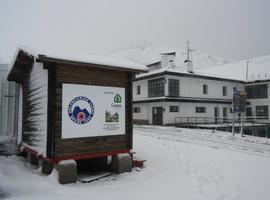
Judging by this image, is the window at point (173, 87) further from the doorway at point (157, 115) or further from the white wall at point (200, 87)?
the doorway at point (157, 115)

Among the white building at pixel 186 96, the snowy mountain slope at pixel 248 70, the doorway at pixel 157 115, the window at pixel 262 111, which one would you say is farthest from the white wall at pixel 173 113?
the snowy mountain slope at pixel 248 70

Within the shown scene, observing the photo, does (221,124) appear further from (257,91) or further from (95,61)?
(95,61)

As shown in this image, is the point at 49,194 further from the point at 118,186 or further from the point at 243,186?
the point at 243,186

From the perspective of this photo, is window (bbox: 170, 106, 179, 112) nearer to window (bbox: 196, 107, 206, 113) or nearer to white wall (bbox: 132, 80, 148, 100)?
window (bbox: 196, 107, 206, 113)

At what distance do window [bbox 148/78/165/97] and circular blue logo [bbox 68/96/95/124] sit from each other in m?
23.1

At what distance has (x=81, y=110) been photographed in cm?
852

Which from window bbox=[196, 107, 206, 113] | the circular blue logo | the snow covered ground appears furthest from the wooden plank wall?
window bbox=[196, 107, 206, 113]

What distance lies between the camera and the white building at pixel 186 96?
103ft

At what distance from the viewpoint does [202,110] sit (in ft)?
115

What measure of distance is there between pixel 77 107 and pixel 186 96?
26.4 m

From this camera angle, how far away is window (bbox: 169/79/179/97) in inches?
1242

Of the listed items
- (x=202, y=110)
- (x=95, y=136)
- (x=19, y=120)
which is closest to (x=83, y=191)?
(x=95, y=136)

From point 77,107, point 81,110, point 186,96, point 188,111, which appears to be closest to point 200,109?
point 188,111

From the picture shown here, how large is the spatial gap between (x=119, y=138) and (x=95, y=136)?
109 centimetres
